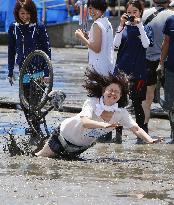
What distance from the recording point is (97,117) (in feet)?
33.0

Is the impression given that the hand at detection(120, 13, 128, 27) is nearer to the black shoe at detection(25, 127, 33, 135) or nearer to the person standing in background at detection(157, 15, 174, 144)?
the person standing in background at detection(157, 15, 174, 144)

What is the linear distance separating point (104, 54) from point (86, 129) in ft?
7.03

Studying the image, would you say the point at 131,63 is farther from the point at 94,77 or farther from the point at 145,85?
the point at 94,77

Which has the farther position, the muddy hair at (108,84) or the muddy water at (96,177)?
the muddy hair at (108,84)

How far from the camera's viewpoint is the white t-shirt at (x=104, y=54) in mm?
11891

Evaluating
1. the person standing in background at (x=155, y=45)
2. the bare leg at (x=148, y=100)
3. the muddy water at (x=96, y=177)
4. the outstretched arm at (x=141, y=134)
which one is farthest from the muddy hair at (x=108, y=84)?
the person standing in background at (x=155, y=45)

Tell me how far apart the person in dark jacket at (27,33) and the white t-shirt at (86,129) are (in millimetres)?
2186

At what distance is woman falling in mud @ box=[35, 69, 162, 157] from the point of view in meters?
9.98

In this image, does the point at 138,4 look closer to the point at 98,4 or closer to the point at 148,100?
the point at 98,4

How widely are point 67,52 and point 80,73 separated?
28.3ft

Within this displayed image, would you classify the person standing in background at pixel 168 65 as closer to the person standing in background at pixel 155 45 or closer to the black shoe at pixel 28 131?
the person standing in background at pixel 155 45

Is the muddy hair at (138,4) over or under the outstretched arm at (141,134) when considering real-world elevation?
over

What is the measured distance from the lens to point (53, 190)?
8125mm

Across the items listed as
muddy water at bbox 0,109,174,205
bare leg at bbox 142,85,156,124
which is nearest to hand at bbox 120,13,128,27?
bare leg at bbox 142,85,156,124
